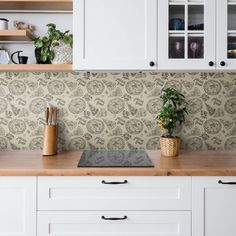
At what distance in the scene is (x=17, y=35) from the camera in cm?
231

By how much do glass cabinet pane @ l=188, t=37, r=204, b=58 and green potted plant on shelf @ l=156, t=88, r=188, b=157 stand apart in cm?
35

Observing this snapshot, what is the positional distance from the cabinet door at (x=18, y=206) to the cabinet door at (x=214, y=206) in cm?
95

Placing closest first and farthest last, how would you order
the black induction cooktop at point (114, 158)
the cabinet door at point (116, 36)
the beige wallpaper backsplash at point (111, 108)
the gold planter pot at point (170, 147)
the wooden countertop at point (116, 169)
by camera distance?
the wooden countertop at point (116, 169), the black induction cooktop at point (114, 158), the cabinet door at point (116, 36), the gold planter pot at point (170, 147), the beige wallpaper backsplash at point (111, 108)

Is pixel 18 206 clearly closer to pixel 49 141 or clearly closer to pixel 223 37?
pixel 49 141

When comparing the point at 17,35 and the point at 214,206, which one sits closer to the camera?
the point at 214,206

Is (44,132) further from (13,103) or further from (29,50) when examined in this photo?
(29,50)

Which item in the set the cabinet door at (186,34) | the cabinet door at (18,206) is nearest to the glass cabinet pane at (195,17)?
the cabinet door at (186,34)

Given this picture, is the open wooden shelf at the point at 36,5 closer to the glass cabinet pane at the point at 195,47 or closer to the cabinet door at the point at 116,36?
the cabinet door at the point at 116,36

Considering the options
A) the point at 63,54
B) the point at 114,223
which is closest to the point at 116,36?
the point at 63,54

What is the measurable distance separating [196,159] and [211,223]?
0.45 meters

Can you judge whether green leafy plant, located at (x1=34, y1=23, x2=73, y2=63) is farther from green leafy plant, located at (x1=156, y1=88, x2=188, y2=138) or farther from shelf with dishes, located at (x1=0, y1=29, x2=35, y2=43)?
green leafy plant, located at (x1=156, y1=88, x2=188, y2=138)

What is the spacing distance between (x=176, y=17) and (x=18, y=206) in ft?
5.16

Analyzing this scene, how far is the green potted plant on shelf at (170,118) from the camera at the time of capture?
94.0 inches

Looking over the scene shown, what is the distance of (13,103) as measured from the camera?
2.64m
